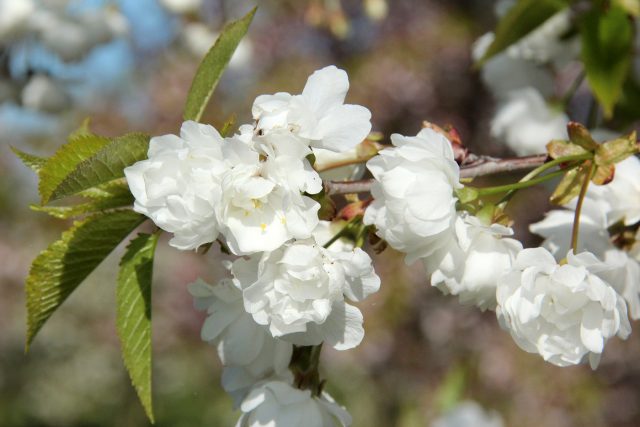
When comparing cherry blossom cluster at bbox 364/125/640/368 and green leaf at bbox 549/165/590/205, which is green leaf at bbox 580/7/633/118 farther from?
cherry blossom cluster at bbox 364/125/640/368

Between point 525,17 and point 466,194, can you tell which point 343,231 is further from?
point 525,17

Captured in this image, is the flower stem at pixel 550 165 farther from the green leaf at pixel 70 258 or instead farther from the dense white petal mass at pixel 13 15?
the dense white petal mass at pixel 13 15

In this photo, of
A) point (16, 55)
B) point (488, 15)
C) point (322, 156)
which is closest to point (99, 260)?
point (322, 156)

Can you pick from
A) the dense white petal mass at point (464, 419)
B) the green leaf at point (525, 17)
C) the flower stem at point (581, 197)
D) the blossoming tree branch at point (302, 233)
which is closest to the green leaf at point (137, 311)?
the blossoming tree branch at point (302, 233)

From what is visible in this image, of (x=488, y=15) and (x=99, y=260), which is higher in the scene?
(x=99, y=260)

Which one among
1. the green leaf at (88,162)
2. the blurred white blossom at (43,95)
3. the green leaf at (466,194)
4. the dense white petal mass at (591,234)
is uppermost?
the green leaf at (88,162)

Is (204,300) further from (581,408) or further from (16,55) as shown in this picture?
(581,408)

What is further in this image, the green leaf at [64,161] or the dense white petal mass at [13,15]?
the dense white petal mass at [13,15]
